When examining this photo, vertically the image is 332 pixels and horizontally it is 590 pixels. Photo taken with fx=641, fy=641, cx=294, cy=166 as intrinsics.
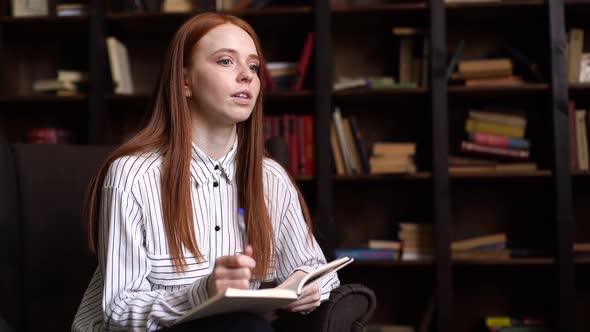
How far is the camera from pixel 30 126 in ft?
11.6

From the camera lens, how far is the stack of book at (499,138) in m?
3.04

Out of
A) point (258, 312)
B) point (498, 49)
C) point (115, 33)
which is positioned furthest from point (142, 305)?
point (498, 49)

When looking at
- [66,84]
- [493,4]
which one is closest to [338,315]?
[493,4]

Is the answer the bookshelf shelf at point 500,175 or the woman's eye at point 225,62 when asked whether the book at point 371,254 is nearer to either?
the bookshelf shelf at point 500,175

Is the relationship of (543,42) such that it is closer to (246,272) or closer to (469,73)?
(469,73)

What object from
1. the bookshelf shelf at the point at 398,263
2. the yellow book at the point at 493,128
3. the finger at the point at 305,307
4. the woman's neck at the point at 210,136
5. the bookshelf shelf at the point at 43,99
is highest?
the bookshelf shelf at the point at 43,99

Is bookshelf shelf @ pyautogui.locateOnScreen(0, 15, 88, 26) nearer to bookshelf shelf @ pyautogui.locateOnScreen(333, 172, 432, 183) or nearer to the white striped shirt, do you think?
bookshelf shelf @ pyautogui.locateOnScreen(333, 172, 432, 183)

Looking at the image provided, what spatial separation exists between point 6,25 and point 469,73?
235cm

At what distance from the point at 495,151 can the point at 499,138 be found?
0.07 metres

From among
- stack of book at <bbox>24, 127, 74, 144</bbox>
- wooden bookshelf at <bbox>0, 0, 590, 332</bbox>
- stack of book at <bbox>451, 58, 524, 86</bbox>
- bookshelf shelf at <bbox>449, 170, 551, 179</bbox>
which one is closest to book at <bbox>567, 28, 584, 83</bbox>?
wooden bookshelf at <bbox>0, 0, 590, 332</bbox>

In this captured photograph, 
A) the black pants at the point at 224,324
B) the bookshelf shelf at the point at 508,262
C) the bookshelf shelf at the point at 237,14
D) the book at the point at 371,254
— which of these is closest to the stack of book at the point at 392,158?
the book at the point at 371,254

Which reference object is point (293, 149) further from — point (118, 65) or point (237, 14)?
point (118, 65)

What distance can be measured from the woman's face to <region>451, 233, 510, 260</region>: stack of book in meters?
1.83

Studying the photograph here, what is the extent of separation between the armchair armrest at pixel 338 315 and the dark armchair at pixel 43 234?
71 cm
